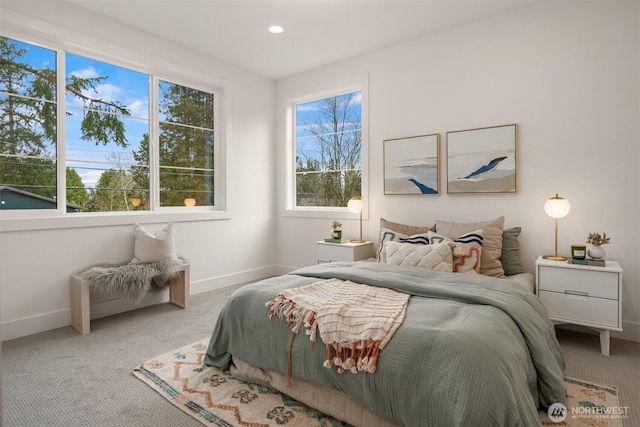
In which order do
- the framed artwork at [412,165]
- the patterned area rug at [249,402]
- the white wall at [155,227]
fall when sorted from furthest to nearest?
the framed artwork at [412,165], the white wall at [155,227], the patterned area rug at [249,402]

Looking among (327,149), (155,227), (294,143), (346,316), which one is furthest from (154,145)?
(346,316)

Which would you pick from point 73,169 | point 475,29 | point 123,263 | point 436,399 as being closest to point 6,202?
point 73,169

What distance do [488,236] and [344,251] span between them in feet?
4.58

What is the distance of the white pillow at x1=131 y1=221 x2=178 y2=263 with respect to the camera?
3.52m

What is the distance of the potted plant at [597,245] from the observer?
8.98 ft

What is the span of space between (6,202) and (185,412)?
229 centimetres

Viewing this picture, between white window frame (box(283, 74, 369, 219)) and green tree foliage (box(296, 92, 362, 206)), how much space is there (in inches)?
3.0

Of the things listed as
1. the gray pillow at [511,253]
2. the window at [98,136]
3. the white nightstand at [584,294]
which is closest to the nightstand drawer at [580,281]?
the white nightstand at [584,294]

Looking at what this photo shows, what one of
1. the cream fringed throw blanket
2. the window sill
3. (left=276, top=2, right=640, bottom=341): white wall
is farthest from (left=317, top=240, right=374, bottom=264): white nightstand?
the cream fringed throw blanket

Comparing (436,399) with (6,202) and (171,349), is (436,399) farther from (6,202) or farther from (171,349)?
(6,202)

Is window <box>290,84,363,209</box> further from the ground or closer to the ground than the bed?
further from the ground

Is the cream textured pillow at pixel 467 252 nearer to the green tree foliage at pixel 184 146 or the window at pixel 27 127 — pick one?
the green tree foliage at pixel 184 146

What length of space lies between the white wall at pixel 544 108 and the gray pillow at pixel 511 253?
0.17 metres

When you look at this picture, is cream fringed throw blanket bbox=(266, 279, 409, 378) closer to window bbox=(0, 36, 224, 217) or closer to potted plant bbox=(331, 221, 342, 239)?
potted plant bbox=(331, 221, 342, 239)
